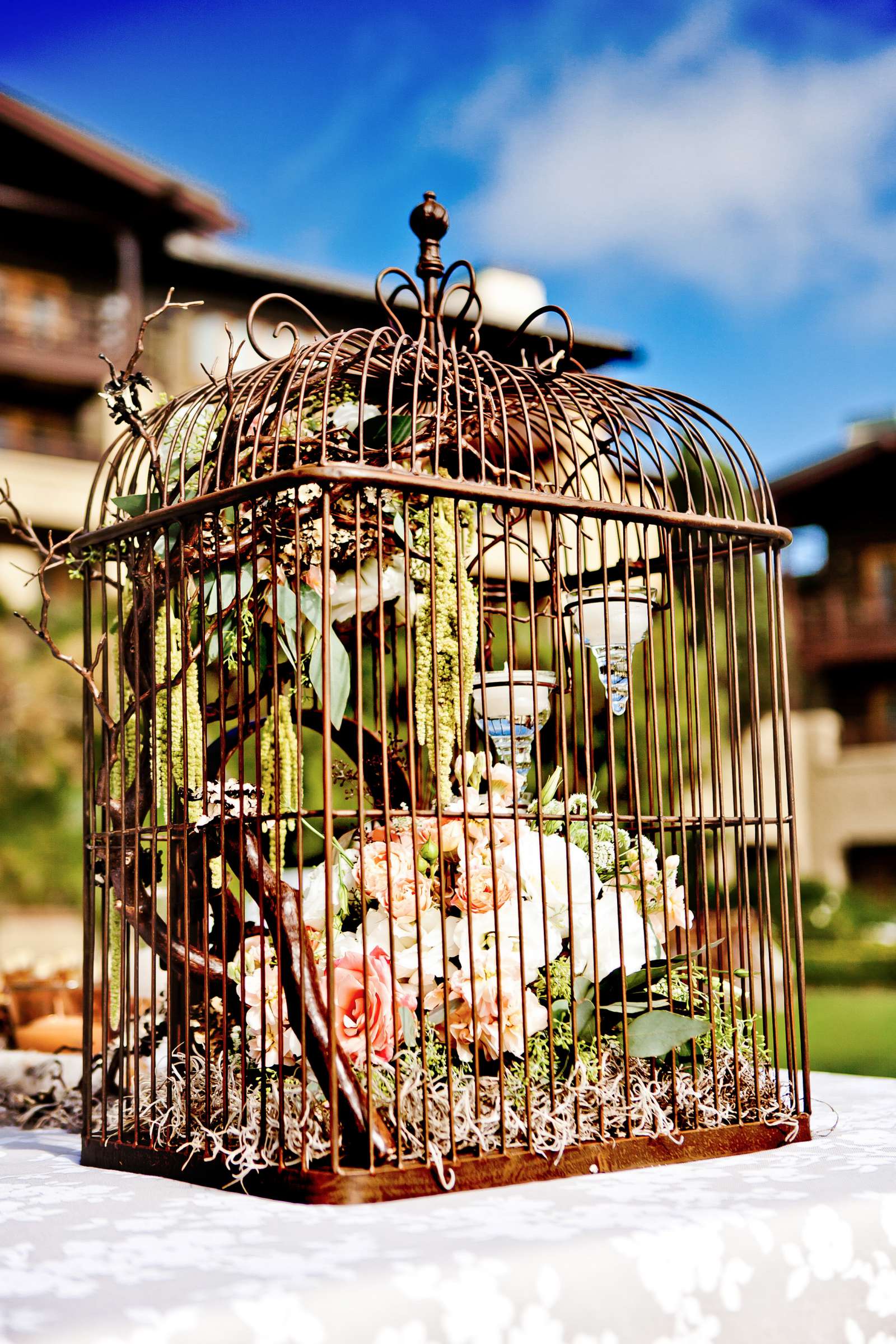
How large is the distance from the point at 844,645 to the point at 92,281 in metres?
11.6

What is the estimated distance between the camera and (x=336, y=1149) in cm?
192

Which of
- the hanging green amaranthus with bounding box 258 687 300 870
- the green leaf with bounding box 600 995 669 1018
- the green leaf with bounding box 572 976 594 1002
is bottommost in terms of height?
the green leaf with bounding box 600 995 669 1018

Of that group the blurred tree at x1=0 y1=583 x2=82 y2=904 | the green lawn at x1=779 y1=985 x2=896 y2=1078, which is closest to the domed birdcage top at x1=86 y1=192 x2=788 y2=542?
the green lawn at x1=779 y1=985 x2=896 y2=1078

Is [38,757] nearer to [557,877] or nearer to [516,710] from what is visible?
[516,710]

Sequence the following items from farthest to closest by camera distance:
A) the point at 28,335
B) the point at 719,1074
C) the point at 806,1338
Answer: the point at 28,335, the point at 719,1074, the point at 806,1338

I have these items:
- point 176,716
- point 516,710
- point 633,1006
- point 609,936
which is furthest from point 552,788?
point 176,716

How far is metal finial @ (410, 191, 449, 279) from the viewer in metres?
2.49

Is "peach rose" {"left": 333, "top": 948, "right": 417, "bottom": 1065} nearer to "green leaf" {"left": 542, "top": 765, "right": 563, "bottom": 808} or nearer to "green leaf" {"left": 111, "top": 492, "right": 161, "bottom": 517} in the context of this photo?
"green leaf" {"left": 542, "top": 765, "right": 563, "bottom": 808}

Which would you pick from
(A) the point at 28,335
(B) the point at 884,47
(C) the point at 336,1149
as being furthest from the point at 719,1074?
(B) the point at 884,47

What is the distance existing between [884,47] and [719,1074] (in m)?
27.4

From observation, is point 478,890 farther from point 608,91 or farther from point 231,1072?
point 608,91

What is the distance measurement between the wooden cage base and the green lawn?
4682mm

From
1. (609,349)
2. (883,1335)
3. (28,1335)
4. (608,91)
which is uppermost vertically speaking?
(608,91)

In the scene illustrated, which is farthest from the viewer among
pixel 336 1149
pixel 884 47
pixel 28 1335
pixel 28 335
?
pixel 884 47
